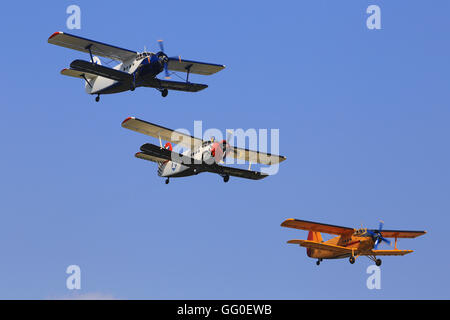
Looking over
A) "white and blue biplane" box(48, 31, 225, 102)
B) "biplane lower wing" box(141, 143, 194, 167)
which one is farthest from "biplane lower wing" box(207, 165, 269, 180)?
"white and blue biplane" box(48, 31, 225, 102)

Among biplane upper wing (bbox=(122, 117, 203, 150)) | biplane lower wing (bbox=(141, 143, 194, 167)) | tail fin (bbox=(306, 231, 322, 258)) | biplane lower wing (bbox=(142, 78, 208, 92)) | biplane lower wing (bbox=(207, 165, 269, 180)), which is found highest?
biplane lower wing (bbox=(142, 78, 208, 92))

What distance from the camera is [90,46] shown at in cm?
5684

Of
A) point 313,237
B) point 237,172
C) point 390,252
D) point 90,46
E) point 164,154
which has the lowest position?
point 390,252

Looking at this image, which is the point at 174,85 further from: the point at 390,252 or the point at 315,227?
the point at 390,252

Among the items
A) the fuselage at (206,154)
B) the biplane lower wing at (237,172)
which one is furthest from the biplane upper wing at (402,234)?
the fuselage at (206,154)

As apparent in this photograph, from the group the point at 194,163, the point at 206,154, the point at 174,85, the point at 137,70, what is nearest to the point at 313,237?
the point at 194,163

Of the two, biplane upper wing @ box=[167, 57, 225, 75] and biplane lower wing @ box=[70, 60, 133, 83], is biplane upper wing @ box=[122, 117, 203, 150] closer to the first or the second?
biplane lower wing @ box=[70, 60, 133, 83]

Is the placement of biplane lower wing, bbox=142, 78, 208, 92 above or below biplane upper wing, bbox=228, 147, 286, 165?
above

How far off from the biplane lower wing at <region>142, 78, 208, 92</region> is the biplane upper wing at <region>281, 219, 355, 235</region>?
36.6ft

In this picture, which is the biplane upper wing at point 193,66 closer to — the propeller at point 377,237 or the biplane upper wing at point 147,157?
the biplane upper wing at point 147,157

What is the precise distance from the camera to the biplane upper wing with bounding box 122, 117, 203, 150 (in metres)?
55.4

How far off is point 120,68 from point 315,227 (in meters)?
17.7
